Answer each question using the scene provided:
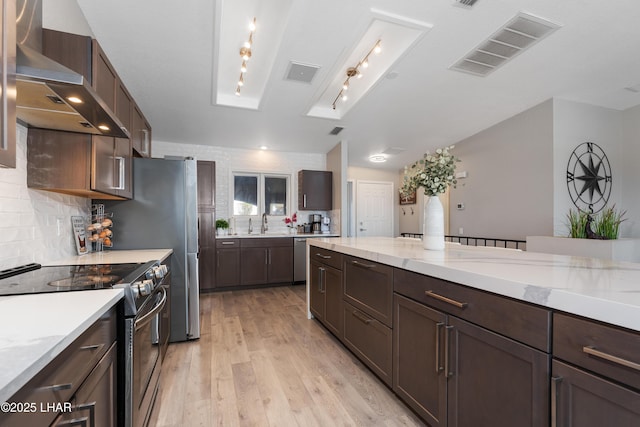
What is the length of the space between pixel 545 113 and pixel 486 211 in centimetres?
167

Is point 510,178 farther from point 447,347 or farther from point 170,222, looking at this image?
point 170,222

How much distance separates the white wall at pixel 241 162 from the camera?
501 centimetres

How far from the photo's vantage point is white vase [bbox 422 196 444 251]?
2.12 m

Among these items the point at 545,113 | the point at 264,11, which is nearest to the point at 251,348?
the point at 264,11

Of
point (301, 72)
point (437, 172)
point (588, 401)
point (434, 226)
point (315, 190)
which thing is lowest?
point (588, 401)

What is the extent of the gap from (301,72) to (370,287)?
2476 mm

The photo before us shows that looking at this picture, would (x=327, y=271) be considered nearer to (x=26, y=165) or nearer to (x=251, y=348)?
(x=251, y=348)

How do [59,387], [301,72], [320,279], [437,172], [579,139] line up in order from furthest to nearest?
[579,139] → [301,72] → [320,279] → [437,172] → [59,387]

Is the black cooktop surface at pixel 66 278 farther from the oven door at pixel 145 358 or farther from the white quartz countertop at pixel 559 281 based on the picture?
the white quartz countertop at pixel 559 281

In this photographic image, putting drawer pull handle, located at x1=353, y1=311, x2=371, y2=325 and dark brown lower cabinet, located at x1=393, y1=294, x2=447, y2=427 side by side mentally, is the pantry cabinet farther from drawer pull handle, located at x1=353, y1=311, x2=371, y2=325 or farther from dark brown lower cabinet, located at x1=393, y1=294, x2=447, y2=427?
dark brown lower cabinet, located at x1=393, y1=294, x2=447, y2=427

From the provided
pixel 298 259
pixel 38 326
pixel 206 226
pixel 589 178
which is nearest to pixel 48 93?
pixel 38 326

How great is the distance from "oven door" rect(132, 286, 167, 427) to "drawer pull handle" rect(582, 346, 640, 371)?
166cm

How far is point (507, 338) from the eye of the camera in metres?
1.10

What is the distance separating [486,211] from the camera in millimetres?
5027
